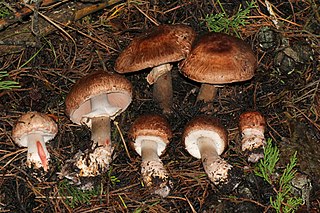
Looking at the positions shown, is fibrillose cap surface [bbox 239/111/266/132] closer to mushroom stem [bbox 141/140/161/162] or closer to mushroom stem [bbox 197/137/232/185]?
mushroom stem [bbox 197/137/232/185]

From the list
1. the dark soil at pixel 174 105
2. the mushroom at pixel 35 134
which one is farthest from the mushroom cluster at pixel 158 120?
the dark soil at pixel 174 105

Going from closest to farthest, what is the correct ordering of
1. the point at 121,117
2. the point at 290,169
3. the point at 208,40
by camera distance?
the point at 290,169 → the point at 208,40 → the point at 121,117

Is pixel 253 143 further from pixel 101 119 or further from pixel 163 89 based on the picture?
pixel 101 119

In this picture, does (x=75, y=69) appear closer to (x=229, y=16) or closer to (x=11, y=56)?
(x=11, y=56)

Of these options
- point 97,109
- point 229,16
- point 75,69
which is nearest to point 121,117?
point 97,109

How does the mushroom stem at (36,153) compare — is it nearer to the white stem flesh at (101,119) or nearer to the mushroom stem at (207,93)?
the white stem flesh at (101,119)
